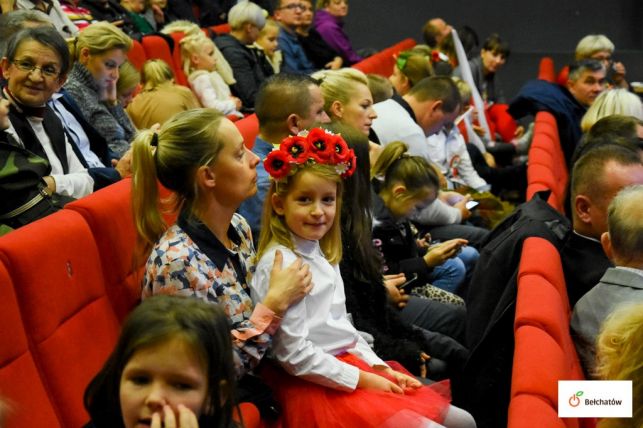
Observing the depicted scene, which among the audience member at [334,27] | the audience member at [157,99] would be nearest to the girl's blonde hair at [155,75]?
the audience member at [157,99]

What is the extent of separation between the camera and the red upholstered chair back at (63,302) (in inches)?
76.7

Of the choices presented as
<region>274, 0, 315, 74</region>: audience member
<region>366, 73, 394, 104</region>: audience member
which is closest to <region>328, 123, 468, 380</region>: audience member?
<region>366, 73, 394, 104</region>: audience member

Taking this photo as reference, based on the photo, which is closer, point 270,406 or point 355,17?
point 270,406

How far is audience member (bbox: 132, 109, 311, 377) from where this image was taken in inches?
83.5

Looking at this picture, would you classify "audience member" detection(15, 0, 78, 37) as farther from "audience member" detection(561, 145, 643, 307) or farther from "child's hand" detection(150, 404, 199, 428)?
"child's hand" detection(150, 404, 199, 428)

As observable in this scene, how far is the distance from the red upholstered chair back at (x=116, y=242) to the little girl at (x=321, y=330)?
12.5 inches

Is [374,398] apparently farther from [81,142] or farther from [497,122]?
[497,122]

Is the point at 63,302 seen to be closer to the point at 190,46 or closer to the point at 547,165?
the point at 547,165

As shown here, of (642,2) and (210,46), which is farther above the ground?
(210,46)

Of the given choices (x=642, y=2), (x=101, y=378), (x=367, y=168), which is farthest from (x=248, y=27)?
(x=642, y=2)

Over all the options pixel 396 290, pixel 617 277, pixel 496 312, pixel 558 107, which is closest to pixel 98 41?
pixel 396 290

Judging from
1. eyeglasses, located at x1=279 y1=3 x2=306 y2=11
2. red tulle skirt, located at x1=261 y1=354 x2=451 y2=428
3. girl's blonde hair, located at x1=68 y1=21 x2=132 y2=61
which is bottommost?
red tulle skirt, located at x1=261 y1=354 x2=451 y2=428

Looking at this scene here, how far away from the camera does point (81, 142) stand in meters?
3.27

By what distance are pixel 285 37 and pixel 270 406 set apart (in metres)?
5.37
